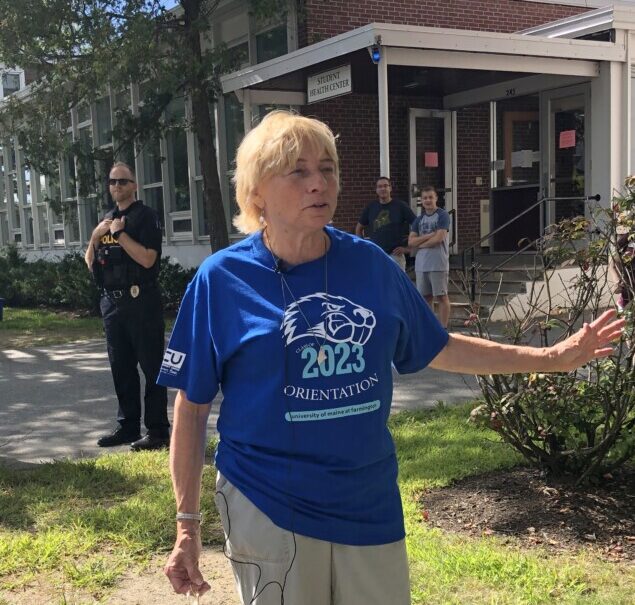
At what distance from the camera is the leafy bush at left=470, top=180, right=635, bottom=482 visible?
13.4 feet

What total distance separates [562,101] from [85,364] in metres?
9.11

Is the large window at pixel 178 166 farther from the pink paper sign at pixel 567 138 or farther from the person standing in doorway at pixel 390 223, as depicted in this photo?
the pink paper sign at pixel 567 138

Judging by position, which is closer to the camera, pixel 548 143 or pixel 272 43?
pixel 548 143

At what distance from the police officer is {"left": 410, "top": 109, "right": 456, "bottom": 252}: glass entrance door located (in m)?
9.19

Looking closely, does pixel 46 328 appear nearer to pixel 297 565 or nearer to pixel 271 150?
pixel 271 150

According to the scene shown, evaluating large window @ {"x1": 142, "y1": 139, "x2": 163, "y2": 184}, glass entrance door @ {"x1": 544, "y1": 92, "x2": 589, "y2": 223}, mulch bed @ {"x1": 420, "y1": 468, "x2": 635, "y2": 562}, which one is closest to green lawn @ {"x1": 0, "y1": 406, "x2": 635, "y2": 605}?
mulch bed @ {"x1": 420, "y1": 468, "x2": 635, "y2": 562}

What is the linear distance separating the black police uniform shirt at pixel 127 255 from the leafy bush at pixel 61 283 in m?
8.15

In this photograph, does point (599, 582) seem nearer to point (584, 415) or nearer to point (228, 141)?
point (584, 415)

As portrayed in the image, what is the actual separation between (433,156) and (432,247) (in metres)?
5.01

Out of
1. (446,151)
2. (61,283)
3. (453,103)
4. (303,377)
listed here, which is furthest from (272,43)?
(303,377)

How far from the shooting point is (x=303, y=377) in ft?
6.16

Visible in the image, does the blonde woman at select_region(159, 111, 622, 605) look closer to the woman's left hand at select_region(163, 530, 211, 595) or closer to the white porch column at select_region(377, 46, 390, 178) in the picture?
the woman's left hand at select_region(163, 530, 211, 595)

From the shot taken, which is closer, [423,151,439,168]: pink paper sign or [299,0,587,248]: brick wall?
[299,0,587,248]: brick wall

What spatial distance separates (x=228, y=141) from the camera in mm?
15359
